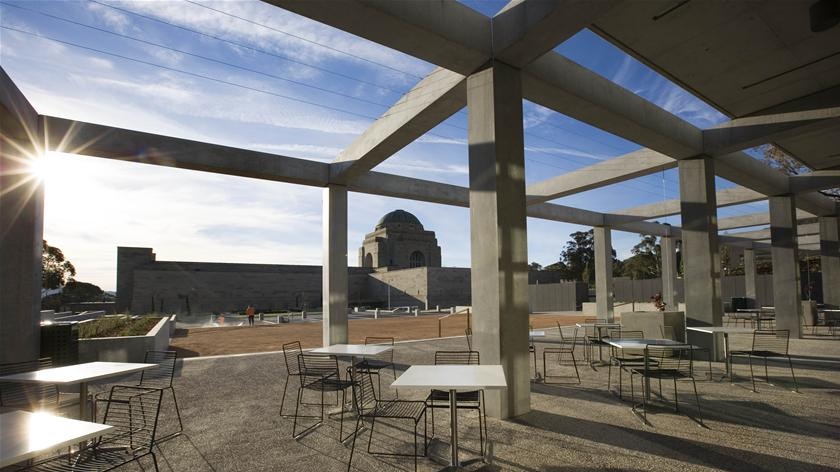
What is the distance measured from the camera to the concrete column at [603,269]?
65.3 ft

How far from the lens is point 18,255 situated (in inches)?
275

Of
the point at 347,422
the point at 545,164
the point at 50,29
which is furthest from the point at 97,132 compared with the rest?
the point at 545,164

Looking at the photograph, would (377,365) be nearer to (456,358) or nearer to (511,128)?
(456,358)

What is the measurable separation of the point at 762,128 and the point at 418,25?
8.12 m

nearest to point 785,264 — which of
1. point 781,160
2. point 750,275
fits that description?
point 781,160

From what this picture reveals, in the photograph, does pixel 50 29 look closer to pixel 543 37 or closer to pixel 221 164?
pixel 221 164

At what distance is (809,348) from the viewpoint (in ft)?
35.6

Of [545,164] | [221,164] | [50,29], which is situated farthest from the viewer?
[545,164]

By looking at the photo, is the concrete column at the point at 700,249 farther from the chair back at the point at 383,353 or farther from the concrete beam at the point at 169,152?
the concrete beam at the point at 169,152

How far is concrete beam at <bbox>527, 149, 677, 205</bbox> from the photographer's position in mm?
10883

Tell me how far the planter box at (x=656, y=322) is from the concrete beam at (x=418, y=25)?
6998mm

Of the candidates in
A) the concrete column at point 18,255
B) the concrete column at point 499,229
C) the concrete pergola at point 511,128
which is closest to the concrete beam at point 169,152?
the concrete pergola at point 511,128

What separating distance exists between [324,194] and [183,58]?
4625 millimetres

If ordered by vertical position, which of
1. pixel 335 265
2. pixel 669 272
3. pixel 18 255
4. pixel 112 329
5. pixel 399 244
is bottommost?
pixel 112 329
